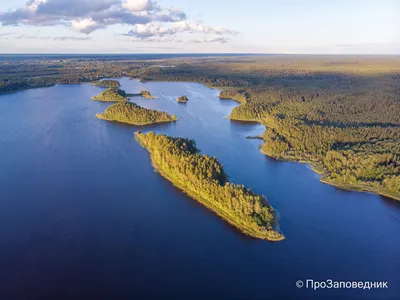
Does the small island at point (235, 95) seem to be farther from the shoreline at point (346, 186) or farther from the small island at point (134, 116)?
the shoreline at point (346, 186)

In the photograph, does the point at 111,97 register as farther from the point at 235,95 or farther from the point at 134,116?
the point at 235,95

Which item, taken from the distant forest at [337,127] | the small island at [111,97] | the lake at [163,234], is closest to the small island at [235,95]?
the distant forest at [337,127]

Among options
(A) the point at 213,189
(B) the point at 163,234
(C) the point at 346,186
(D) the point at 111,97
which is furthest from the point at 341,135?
(D) the point at 111,97

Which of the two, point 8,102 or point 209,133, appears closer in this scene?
point 209,133

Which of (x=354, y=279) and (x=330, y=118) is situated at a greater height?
(x=330, y=118)

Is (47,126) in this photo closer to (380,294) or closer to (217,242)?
(217,242)

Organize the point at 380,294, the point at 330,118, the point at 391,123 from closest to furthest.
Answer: the point at 380,294
the point at 391,123
the point at 330,118

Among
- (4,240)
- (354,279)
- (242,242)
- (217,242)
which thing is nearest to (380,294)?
(354,279)

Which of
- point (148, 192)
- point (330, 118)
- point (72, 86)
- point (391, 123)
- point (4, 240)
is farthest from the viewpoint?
point (72, 86)
